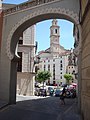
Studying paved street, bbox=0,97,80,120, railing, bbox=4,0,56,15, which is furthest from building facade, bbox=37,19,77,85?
paved street, bbox=0,97,80,120

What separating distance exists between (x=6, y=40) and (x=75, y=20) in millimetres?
4468

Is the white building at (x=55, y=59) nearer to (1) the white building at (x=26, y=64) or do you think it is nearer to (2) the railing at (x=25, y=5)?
(1) the white building at (x=26, y=64)

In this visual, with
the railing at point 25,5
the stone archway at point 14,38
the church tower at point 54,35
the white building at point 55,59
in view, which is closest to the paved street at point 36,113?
the stone archway at point 14,38

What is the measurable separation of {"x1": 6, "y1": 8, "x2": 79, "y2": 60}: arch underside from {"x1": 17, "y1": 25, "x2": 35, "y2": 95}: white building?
12.5 m

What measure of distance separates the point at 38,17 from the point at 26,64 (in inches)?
562

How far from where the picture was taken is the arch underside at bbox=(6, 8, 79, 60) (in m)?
11.5

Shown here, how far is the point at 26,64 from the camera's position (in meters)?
26.5

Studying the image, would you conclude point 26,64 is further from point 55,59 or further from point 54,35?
point 54,35

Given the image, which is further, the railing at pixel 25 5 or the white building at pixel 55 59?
the white building at pixel 55 59

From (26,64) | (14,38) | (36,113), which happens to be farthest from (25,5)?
(26,64)

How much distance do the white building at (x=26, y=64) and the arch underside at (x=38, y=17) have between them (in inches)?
492

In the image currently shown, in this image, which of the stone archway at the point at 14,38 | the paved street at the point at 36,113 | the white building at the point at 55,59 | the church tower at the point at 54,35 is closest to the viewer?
the paved street at the point at 36,113

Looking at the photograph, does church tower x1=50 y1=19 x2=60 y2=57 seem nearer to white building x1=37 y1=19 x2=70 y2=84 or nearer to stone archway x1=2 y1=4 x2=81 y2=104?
white building x1=37 y1=19 x2=70 y2=84

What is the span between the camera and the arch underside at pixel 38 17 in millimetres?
11461
